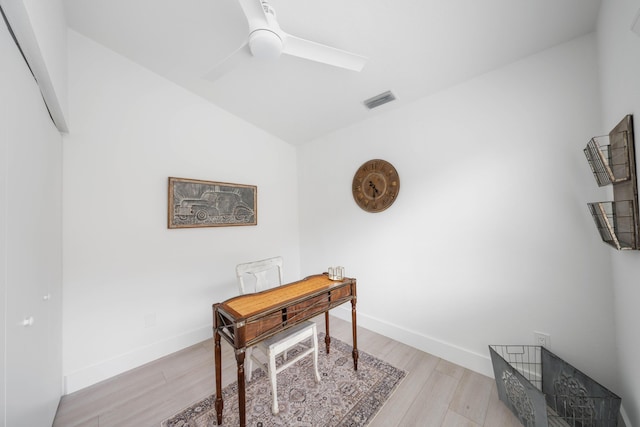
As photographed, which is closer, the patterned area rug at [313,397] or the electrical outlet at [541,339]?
the patterned area rug at [313,397]

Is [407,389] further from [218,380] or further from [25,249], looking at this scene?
[25,249]

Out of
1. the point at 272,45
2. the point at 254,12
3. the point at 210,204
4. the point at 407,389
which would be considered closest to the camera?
the point at 254,12

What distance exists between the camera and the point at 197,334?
2438 mm

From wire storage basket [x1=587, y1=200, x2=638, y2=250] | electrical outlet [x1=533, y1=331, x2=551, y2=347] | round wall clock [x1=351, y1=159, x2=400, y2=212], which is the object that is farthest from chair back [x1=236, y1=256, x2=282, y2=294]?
wire storage basket [x1=587, y1=200, x2=638, y2=250]

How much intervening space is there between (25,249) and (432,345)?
2896 mm

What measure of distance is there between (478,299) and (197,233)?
2770 millimetres

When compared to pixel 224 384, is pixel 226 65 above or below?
above

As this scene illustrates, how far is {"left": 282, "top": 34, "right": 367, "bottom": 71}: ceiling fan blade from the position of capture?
1348 millimetres

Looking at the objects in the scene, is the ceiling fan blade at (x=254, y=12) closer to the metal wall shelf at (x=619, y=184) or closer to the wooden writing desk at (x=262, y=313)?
the wooden writing desk at (x=262, y=313)

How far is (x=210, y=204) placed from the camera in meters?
2.53

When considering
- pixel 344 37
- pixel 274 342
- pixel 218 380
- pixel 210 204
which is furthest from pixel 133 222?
pixel 344 37

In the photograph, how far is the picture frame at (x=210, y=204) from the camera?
2.31 m

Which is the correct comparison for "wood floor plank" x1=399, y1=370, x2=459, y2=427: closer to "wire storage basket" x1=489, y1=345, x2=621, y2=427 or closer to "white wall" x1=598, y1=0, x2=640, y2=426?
"wire storage basket" x1=489, y1=345, x2=621, y2=427

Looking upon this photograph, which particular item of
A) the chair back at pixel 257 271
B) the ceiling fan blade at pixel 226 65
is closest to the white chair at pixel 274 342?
the chair back at pixel 257 271
